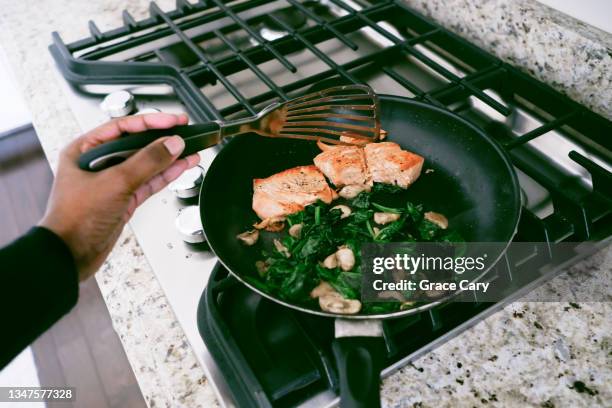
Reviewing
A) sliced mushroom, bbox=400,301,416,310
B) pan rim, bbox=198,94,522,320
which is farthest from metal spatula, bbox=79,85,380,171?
sliced mushroom, bbox=400,301,416,310

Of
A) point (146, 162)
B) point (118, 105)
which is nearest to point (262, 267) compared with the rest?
point (146, 162)

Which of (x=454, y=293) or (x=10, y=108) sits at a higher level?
(x=454, y=293)

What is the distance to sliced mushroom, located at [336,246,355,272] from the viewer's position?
A: 818mm

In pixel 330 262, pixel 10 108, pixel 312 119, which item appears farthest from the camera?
A: pixel 10 108

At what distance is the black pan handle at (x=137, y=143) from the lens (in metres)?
0.67

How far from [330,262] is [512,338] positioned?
291 millimetres

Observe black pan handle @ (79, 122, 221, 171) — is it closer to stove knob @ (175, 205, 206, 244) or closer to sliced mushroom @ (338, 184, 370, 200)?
stove knob @ (175, 205, 206, 244)

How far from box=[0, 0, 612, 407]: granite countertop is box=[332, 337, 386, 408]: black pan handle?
10 centimetres

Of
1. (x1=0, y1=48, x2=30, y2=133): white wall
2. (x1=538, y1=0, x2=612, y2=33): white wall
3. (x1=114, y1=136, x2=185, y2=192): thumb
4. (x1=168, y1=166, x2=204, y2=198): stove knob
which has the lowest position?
(x1=0, y1=48, x2=30, y2=133): white wall

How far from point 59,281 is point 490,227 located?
669mm

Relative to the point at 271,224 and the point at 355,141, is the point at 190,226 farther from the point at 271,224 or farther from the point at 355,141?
the point at 355,141

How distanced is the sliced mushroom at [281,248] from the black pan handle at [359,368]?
0.25 metres

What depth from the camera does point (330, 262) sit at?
83 centimetres

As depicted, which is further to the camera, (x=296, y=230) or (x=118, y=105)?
(x=118, y=105)
